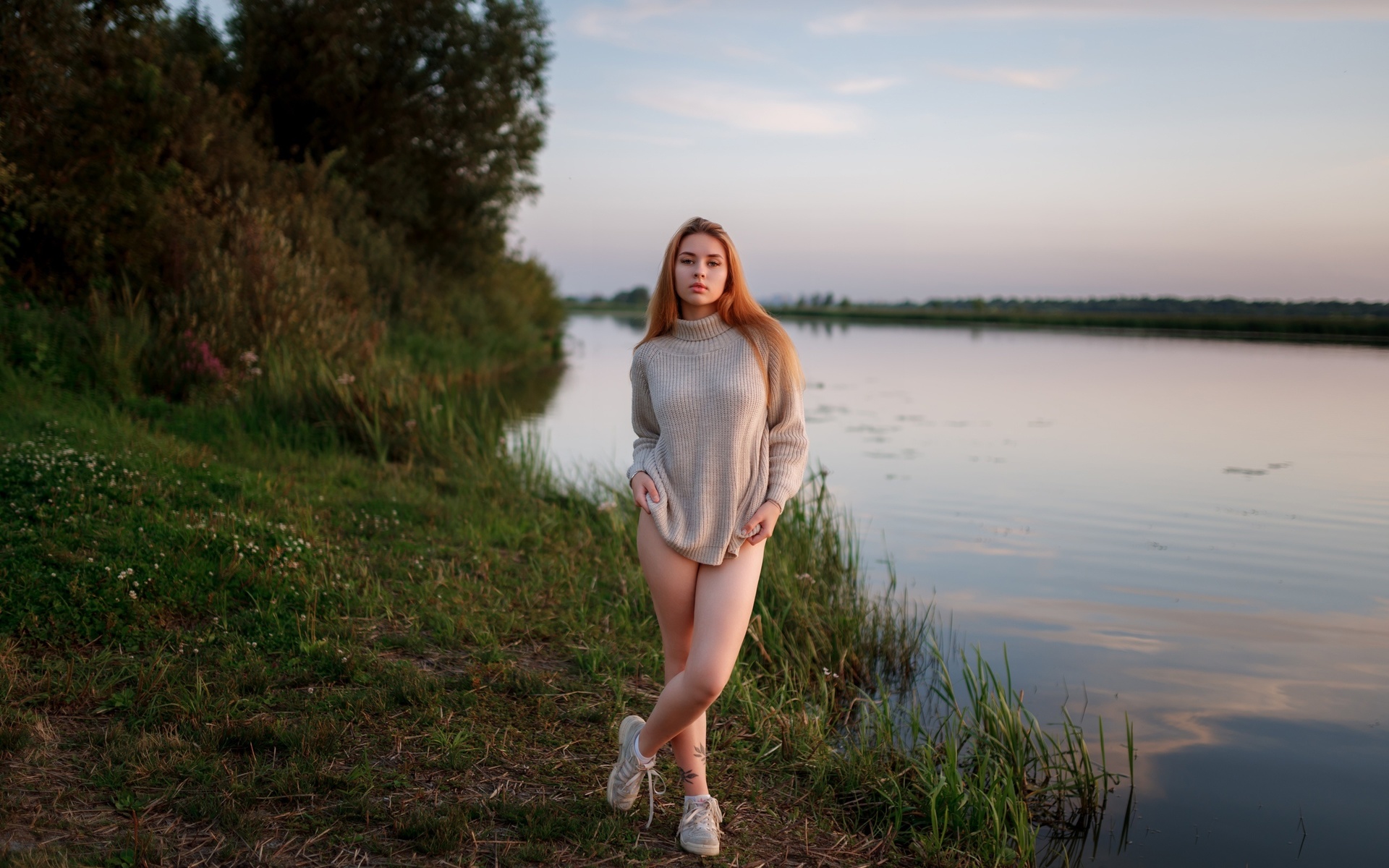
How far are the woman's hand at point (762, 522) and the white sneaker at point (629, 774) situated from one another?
2.70 ft

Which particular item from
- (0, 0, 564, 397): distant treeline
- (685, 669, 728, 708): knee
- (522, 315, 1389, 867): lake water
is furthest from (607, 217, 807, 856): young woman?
(0, 0, 564, 397): distant treeline

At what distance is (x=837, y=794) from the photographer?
412 centimetres

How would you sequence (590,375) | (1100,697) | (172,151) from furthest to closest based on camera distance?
(590,375)
(172,151)
(1100,697)

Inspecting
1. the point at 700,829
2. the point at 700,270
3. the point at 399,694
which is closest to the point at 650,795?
the point at 700,829

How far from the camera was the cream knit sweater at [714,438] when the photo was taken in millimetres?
3254

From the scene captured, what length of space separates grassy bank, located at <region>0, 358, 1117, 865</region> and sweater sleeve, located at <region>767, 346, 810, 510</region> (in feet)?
4.44

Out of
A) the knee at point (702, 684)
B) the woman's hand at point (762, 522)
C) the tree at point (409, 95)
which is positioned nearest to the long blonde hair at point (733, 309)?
the woman's hand at point (762, 522)

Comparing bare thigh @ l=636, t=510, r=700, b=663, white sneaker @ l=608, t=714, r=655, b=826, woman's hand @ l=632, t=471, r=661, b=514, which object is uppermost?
woman's hand @ l=632, t=471, r=661, b=514

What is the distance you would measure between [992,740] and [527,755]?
7.20ft

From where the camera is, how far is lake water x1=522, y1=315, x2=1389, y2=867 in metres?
5.07

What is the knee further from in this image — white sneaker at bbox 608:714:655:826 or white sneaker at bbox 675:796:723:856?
white sneaker at bbox 675:796:723:856

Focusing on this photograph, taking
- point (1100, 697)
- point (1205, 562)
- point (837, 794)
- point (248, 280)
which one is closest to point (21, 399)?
point (248, 280)

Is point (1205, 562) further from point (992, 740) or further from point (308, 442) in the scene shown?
point (308, 442)

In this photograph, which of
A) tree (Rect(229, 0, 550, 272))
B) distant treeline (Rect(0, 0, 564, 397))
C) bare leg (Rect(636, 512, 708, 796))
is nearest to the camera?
bare leg (Rect(636, 512, 708, 796))
